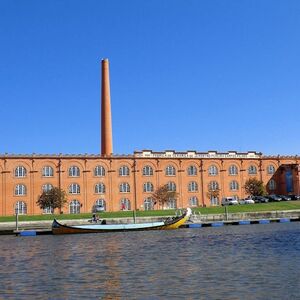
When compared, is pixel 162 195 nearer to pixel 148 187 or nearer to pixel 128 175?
pixel 148 187

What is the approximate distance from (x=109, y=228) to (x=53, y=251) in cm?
2281

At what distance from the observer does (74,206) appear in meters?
89.4

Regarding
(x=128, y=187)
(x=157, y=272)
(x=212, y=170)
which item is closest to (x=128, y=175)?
(x=128, y=187)

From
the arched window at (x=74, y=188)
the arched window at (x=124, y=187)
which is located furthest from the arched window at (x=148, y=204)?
the arched window at (x=74, y=188)

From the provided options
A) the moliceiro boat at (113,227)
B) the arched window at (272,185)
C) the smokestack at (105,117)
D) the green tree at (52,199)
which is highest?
the smokestack at (105,117)

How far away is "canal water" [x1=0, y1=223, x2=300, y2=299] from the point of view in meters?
20.4

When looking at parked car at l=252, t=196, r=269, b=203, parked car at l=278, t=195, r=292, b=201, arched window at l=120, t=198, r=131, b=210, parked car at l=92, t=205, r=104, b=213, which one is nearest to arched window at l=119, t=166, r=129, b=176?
arched window at l=120, t=198, r=131, b=210

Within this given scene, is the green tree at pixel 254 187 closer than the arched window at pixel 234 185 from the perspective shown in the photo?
Yes

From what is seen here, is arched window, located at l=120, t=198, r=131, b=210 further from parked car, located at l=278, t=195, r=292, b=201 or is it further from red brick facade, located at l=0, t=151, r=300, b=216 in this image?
parked car, located at l=278, t=195, r=292, b=201

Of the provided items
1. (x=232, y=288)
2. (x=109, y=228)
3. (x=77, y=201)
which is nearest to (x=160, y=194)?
(x=77, y=201)

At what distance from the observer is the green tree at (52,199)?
279 ft

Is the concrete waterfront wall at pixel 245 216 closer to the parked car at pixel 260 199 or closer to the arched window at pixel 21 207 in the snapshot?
the parked car at pixel 260 199

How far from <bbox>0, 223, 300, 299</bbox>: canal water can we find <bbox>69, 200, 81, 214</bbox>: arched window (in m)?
49.5

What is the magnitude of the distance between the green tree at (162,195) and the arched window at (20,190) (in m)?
22.6
